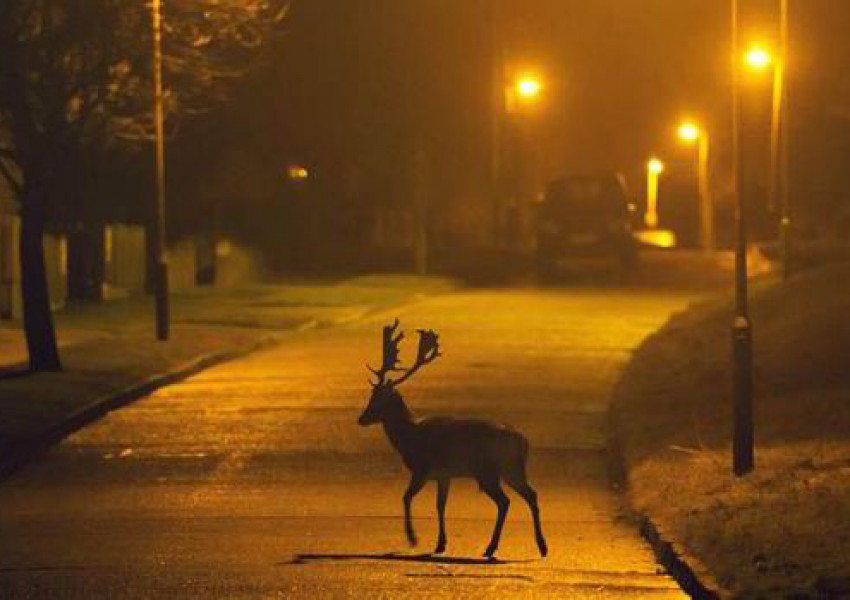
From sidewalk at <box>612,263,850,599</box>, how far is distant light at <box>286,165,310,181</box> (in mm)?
19901

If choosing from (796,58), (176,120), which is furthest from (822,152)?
(176,120)

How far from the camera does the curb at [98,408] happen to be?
15930 millimetres

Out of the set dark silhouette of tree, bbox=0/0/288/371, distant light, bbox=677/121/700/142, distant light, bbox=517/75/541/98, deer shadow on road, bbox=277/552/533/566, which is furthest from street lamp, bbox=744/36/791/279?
distant light, bbox=677/121/700/142

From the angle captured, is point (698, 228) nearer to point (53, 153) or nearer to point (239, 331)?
point (239, 331)

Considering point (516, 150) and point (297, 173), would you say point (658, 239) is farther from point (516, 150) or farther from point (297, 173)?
→ point (297, 173)

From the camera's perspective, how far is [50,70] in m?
20.4

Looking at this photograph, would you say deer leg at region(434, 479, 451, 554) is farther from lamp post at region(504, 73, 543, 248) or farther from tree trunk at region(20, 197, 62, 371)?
lamp post at region(504, 73, 543, 248)

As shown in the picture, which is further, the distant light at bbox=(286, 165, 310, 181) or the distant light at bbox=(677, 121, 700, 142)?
the distant light at bbox=(677, 121, 700, 142)

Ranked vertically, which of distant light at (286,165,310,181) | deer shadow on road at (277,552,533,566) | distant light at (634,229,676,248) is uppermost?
distant light at (286,165,310,181)

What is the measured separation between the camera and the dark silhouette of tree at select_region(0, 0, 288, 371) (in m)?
20.3

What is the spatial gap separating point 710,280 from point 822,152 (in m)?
16.0

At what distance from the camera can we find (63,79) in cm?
2061

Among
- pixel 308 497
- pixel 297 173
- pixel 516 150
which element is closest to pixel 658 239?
pixel 516 150

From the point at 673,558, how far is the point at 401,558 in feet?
5.17
